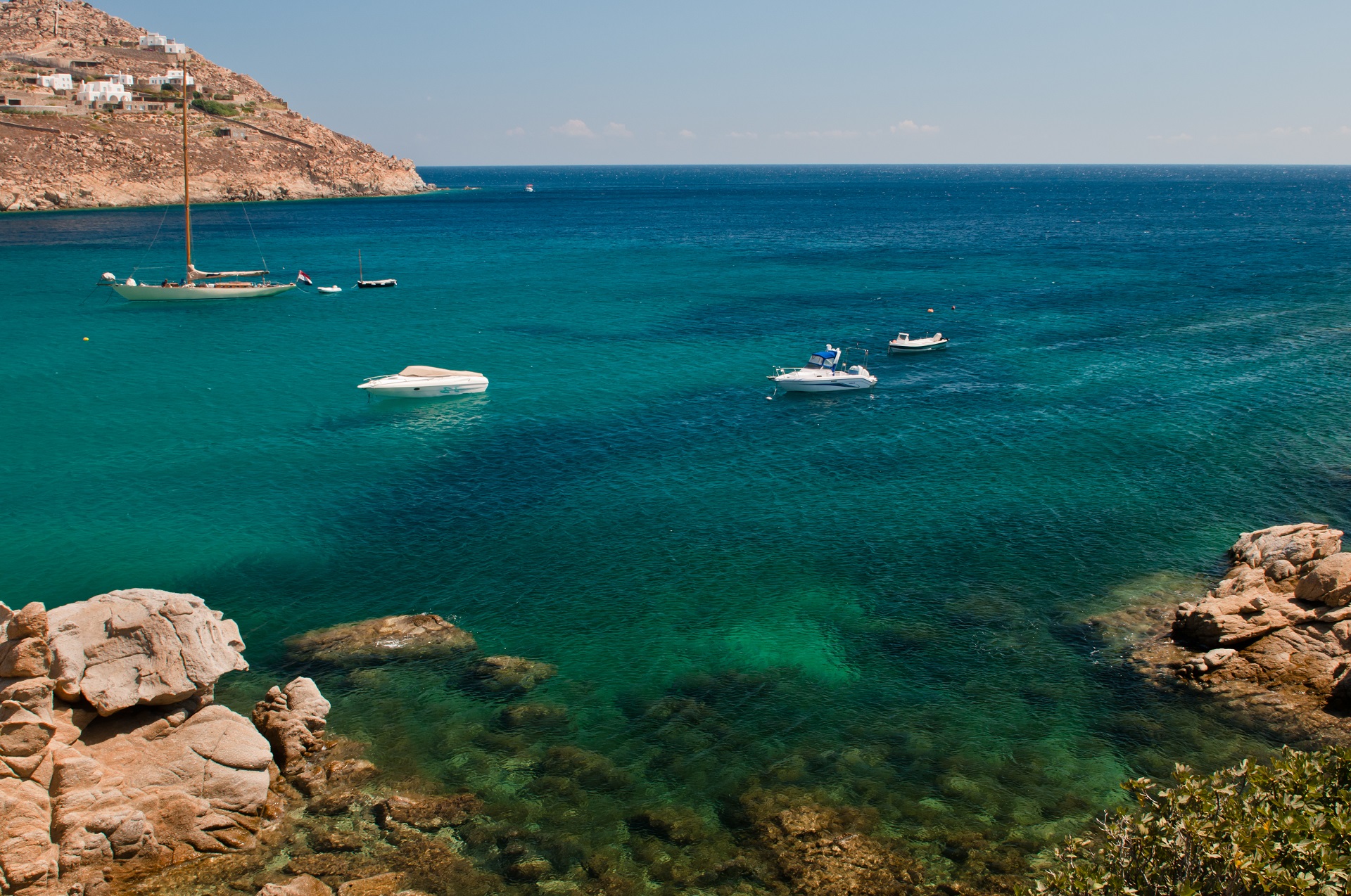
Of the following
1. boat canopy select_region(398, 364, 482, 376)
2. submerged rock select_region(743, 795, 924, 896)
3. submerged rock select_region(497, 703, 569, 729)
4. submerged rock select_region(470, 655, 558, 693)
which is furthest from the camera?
boat canopy select_region(398, 364, 482, 376)

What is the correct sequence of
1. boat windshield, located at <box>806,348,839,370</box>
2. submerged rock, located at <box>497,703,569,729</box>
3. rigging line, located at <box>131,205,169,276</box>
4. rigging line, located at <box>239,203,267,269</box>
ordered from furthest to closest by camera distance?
rigging line, located at <box>239,203,267,269</box>, rigging line, located at <box>131,205,169,276</box>, boat windshield, located at <box>806,348,839,370</box>, submerged rock, located at <box>497,703,569,729</box>

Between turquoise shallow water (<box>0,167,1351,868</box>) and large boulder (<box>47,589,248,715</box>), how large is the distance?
492 cm

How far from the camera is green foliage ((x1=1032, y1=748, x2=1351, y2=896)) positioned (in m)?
15.8

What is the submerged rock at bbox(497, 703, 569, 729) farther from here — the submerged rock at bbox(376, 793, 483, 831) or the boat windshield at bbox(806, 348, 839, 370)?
the boat windshield at bbox(806, 348, 839, 370)

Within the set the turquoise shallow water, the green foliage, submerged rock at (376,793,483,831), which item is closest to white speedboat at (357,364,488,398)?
the turquoise shallow water

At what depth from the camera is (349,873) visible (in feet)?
75.0

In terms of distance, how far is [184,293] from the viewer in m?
101

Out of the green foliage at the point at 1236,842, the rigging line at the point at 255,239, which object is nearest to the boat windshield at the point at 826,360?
the green foliage at the point at 1236,842

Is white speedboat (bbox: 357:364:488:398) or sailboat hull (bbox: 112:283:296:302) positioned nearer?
white speedboat (bbox: 357:364:488:398)

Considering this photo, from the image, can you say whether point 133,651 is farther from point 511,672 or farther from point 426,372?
point 426,372

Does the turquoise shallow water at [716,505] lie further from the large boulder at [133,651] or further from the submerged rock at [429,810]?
the large boulder at [133,651]

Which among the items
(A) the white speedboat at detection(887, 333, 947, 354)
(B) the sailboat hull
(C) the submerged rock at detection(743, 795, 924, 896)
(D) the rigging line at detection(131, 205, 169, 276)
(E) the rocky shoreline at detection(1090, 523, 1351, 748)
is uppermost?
(D) the rigging line at detection(131, 205, 169, 276)

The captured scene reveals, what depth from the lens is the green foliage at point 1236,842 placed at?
15.8m

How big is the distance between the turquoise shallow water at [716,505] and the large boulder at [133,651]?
492cm
